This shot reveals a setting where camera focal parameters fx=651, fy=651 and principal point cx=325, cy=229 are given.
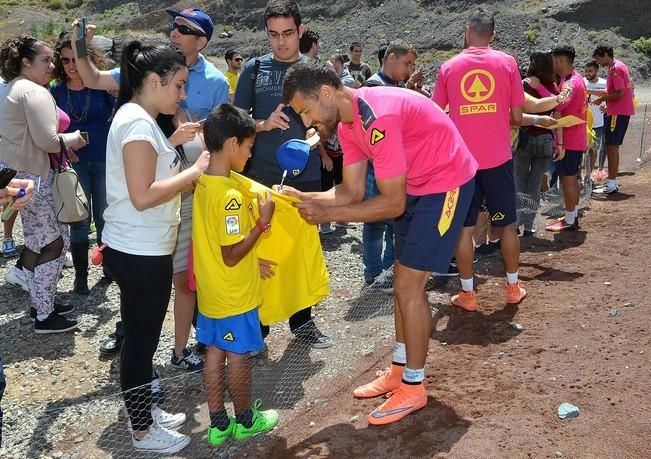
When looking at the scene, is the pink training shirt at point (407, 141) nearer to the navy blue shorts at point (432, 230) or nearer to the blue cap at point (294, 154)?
the navy blue shorts at point (432, 230)

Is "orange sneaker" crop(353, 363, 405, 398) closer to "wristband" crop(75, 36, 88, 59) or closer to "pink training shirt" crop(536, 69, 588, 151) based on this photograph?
"wristband" crop(75, 36, 88, 59)

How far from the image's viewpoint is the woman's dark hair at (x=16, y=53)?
4.83m

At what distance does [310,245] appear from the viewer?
13.7ft

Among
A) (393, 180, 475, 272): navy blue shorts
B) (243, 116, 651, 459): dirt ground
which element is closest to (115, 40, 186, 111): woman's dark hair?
(393, 180, 475, 272): navy blue shorts

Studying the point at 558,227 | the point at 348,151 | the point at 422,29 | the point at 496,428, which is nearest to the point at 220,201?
the point at 348,151

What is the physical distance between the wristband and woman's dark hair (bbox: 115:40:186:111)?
0.87m

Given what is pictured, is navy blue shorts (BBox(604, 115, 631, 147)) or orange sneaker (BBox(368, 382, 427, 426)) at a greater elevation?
navy blue shorts (BBox(604, 115, 631, 147))

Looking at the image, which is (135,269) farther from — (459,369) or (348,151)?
(459,369)

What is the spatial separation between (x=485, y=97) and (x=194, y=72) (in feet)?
7.69

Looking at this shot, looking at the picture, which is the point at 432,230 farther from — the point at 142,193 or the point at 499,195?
the point at 499,195

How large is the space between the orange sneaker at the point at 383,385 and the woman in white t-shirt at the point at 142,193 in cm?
134

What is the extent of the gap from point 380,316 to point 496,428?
1.88m

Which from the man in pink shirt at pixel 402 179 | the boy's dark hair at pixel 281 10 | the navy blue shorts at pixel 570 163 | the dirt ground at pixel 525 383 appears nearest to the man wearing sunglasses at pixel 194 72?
the boy's dark hair at pixel 281 10

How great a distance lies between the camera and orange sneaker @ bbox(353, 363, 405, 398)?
404 centimetres
